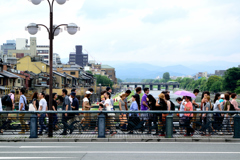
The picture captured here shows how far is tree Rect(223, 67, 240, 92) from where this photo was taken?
441 feet

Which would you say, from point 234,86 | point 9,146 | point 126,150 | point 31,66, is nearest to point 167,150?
point 126,150

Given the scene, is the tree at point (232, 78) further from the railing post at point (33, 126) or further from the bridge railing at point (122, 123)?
the railing post at point (33, 126)

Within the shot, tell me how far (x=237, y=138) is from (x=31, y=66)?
84.4 m

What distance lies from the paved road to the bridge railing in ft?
4.26

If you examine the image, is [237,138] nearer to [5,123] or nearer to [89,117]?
[89,117]

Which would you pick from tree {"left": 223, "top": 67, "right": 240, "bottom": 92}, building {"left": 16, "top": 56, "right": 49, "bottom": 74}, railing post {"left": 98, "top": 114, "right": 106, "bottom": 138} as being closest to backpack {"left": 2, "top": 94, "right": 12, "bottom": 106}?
railing post {"left": 98, "top": 114, "right": 106, "bottom": 138}

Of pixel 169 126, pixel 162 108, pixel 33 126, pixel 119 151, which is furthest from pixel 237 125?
pixel 33 126

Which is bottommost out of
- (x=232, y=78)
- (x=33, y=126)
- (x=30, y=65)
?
(x=33, y=126)

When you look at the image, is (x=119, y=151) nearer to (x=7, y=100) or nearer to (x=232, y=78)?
(x=7, y=100)

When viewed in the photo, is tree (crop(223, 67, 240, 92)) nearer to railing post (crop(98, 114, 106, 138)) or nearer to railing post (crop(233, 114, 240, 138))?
railing post (crop(233, 114, 240, 138))

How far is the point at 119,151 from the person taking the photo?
471 inches

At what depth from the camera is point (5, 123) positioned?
50.4ft

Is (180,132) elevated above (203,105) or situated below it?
→ below

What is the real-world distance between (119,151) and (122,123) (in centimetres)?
345
